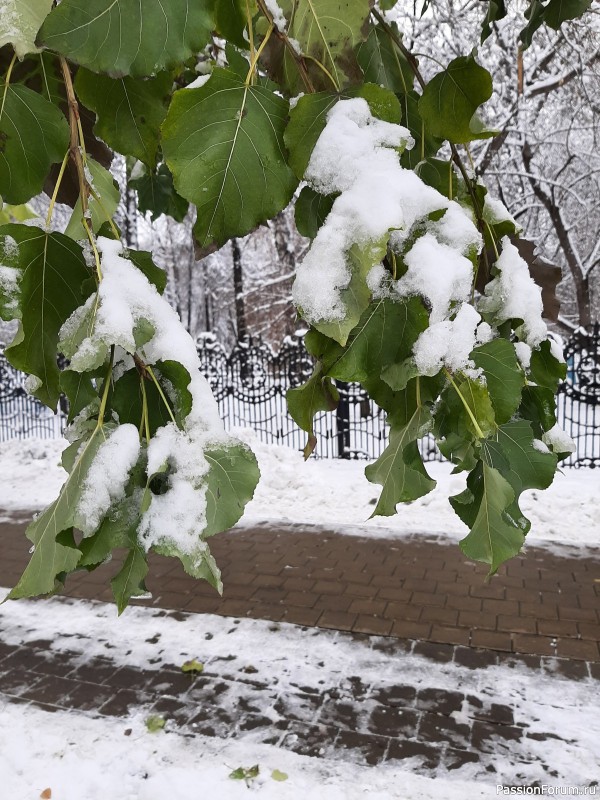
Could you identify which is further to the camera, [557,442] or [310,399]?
[557,442]

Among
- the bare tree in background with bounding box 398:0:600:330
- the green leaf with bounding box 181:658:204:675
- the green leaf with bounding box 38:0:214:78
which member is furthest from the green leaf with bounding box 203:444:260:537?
the bare tree in background with bounding box 398:0:600:330

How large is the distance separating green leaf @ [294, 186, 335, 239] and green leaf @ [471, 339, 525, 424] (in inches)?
10.3

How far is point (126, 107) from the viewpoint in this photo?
3.68 feet

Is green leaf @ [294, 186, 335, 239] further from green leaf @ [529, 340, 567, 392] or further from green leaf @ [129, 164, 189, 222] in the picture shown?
green leaf @ [129, 164, 189, 222]

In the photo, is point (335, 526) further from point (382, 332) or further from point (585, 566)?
point (382, 332)

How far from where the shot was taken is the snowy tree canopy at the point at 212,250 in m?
0.73

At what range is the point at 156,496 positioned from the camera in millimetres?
752

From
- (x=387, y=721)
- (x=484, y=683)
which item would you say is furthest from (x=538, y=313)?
(x=484, y=683)

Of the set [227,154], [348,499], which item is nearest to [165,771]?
[227,154]

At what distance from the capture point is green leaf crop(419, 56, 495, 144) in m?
0.92

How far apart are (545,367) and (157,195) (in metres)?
1.33

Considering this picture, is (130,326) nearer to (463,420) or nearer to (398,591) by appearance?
(463,420)

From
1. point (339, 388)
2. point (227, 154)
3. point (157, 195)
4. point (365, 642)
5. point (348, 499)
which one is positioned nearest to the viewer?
point (227, 154)

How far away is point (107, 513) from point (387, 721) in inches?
127
